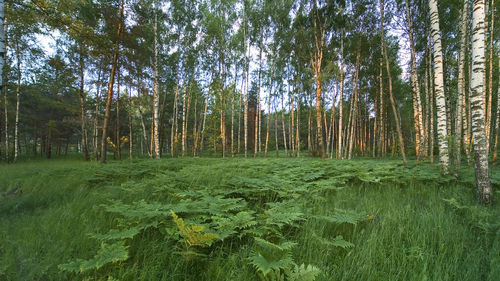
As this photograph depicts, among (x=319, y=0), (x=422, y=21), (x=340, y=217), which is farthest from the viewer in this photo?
(x=319, y=0)

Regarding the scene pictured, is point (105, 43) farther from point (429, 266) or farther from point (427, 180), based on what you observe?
point (427, 180)

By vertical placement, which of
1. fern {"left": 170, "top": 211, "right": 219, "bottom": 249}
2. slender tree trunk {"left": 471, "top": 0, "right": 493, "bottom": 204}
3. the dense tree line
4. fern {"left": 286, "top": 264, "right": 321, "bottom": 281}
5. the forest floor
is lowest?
the forest floor

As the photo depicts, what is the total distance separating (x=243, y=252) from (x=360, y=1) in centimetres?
1879

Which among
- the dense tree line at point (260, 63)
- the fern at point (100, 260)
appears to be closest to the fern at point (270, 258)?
the fern at point (100, 260)

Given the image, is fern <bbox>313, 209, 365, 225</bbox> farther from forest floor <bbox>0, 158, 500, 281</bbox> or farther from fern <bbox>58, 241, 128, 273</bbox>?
fern <bbox>58, 241, 128, 273</bbox>

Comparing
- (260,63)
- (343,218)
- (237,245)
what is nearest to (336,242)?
(343,218)

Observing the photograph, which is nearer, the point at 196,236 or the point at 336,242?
the point at 196,236

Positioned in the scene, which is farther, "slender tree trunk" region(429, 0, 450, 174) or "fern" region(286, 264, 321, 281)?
"slender tree trunk" region(429, 0, 450, 174)

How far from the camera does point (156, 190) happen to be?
11.5 ft

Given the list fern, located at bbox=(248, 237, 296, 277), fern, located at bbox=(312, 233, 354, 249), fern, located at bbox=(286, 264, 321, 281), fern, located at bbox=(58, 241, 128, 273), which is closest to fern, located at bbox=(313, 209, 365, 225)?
fern, located at bbox=(312, 233, 354, 249)

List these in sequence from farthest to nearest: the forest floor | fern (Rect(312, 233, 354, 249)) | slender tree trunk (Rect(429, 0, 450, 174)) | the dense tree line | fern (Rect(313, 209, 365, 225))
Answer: the dense tree line < slender tree trunk (Rect(429, 0, 450, 174)) < fern (Rect(313, 209, 365, 225)) < fern (Rect(312, 233, 354, 249)) < the forest floor

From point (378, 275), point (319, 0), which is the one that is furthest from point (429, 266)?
point (319, 0)

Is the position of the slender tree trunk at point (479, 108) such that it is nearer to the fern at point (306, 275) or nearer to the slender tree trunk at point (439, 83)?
the slender tree trunk at point (439, 83)

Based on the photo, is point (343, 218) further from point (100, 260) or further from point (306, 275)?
point (100, 260)
